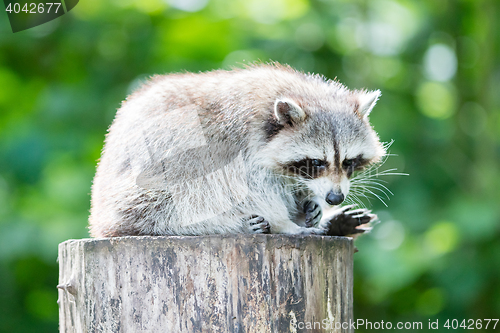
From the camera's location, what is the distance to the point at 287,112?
429 centimetres

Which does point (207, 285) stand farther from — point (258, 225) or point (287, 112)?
point (287, 112)

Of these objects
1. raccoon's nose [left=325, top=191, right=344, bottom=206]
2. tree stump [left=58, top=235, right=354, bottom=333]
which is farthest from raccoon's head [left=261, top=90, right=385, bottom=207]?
tree stump [left=58, top=235, right=354, bottom=333]

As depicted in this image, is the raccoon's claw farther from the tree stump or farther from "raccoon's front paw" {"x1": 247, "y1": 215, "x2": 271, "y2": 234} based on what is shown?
the tree stump

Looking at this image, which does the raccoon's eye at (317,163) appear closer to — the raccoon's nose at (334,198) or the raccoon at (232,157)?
the raccoon at (232,157)

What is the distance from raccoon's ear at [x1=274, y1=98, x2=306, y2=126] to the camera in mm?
4215

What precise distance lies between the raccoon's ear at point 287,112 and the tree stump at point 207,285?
4.33ft

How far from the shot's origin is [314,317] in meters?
3.26

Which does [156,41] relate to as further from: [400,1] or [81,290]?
[81,290]

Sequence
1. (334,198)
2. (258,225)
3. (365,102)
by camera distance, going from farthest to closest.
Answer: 1. (365,102)
2. (334,198)
3. (258,225)

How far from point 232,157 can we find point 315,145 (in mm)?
747

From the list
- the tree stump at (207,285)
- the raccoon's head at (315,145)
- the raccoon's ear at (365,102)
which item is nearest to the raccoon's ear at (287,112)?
the raccoon's head at (315,145)

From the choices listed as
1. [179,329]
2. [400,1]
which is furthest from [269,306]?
[400,1]

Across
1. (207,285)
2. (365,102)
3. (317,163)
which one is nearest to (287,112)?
(317,163)

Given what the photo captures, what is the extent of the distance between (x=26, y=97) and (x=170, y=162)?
593 cm
